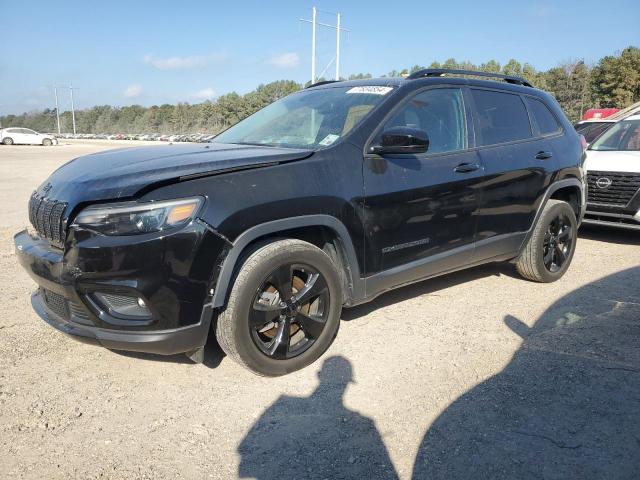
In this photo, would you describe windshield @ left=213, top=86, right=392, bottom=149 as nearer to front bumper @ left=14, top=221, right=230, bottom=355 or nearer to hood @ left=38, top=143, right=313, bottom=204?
hood @ left=38, top=143, right=313, bottom=204

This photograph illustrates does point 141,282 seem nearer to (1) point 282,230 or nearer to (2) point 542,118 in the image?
(1) point 282,230

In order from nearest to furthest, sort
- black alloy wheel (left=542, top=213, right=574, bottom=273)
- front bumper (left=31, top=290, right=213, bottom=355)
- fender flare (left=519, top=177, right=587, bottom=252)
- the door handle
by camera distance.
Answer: front bumper (left=31, top=290, right=213, bottom=355) < the door handle < fender flare (left=519, top=177, right=587, bottom=252) < black alloy wheel (left=542, top=213, right=574, bottom=273)

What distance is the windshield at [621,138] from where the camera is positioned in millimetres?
7441

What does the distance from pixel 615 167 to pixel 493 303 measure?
3753 mm

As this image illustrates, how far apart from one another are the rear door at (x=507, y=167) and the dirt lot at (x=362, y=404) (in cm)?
69

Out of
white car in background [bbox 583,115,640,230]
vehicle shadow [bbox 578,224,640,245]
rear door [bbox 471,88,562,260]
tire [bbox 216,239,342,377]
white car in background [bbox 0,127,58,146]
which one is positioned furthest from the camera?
white car in background [bbox 0,127,58,146]

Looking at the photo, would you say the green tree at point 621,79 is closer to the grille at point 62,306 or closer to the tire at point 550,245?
the tire at point 550,245

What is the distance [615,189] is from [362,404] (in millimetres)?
5605

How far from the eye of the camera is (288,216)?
297 cm

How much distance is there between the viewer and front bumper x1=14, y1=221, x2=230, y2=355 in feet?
8.31

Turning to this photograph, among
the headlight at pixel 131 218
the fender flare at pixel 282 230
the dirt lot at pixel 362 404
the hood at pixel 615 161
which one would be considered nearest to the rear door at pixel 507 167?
the dirt lot at pixel 362 404

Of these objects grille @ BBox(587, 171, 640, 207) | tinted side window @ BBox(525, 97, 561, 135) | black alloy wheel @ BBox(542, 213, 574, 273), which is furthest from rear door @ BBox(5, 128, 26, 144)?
black alloy wheel @ BBox(542, 213, 574, 273)

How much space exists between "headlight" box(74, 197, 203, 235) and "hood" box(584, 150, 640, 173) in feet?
20.9

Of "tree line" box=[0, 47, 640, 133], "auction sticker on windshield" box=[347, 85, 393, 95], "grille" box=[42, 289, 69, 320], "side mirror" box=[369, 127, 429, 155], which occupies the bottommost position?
"grille" box=[42, 289, 69, 320]
